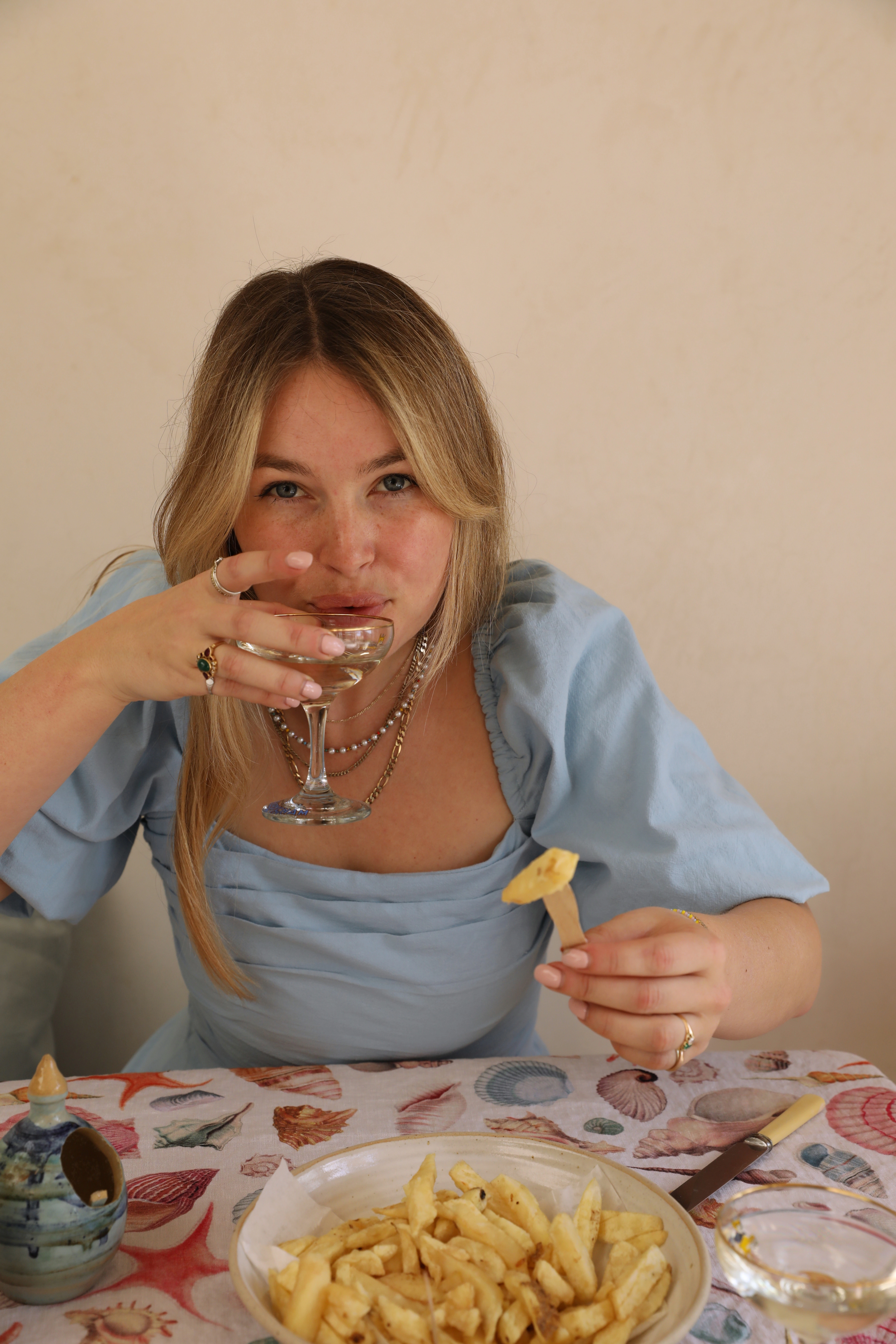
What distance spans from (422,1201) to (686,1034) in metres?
0.33

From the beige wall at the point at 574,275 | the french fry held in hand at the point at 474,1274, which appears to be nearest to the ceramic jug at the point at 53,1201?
the french fry held in hand at the point at 474,1274

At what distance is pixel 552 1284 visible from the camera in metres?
0.60

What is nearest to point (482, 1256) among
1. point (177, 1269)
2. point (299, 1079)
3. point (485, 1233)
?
point (485, 1233)

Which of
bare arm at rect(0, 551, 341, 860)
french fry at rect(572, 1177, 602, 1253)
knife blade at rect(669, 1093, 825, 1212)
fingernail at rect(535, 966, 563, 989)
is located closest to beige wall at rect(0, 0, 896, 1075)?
bare arm at rect(0, 551, 341, 860)

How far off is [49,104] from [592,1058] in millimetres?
1883

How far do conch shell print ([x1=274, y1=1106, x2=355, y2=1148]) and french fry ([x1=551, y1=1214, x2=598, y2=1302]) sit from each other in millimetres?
341

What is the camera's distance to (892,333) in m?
1.91

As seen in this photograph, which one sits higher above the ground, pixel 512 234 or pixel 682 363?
pixel 512 234

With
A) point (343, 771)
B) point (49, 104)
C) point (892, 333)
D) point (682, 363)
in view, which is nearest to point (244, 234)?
point (49, 104)

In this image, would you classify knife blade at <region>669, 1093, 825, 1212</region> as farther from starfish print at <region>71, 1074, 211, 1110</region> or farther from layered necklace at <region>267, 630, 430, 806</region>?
layered necklace at <region>267, 630, 430, 806</region>

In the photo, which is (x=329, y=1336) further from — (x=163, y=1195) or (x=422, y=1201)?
(x=163, y=1195)

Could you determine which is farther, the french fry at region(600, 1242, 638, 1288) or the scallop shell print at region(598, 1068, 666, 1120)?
the scallop shell print at region(598, 1068, 666, 1120)

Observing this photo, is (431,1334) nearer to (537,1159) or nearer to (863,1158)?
(537,1159)

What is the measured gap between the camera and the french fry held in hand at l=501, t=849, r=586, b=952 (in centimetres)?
72
